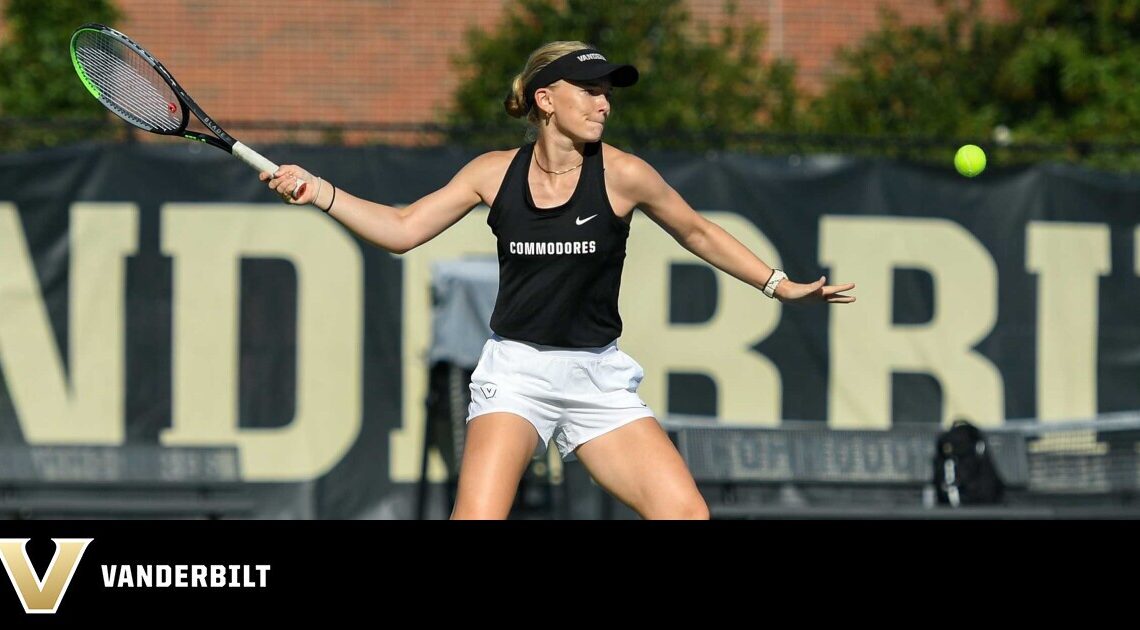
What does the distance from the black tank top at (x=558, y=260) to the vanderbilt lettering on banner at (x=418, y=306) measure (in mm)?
4089

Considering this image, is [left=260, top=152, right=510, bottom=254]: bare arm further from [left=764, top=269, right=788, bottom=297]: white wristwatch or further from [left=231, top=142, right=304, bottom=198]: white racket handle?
[left=764, top=269, right=788, bottom=297]: white wristwatch

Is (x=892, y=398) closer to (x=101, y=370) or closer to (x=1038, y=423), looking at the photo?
(x=1038, y=423)

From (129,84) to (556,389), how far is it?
1.98 m

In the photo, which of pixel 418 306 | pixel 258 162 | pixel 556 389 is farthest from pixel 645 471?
pixel 418 306

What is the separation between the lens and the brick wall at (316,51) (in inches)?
492

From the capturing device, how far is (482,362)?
197 inches

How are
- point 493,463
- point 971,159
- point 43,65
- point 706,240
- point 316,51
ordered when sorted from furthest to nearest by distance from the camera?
point 316,51
point 43,65
point 971,159
point 706,240
point 493,463

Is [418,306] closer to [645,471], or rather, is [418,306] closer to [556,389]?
[556,389]

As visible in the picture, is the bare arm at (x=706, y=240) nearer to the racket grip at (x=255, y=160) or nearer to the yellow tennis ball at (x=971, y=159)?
→ the racket grip at (x=255, y=160)

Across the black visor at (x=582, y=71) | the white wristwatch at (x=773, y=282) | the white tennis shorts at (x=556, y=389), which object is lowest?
the white tennis shorts at (x=556, y=389)

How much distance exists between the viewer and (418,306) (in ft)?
29.5
